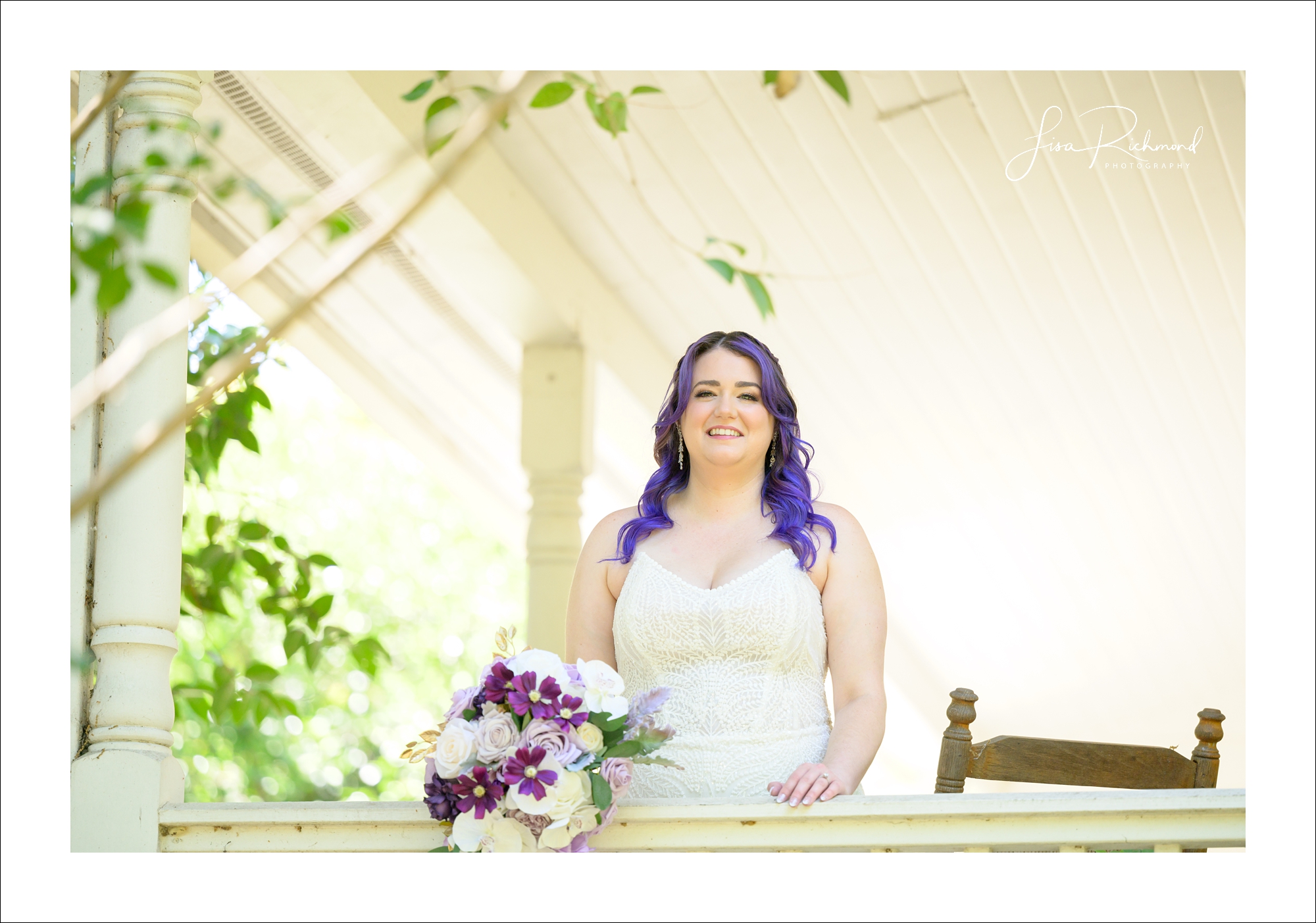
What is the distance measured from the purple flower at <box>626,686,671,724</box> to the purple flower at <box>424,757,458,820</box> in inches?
12.3

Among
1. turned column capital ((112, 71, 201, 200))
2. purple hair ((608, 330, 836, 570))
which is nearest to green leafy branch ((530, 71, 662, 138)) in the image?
purple hair ((608, 330, 836, 570))

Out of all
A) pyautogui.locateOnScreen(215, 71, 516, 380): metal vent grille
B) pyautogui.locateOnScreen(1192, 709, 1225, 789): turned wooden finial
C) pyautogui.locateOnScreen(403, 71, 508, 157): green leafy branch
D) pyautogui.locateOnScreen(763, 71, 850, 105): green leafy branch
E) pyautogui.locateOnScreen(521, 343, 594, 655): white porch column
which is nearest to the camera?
pyautogui.locateOnScreen(403, 71, 508, 157): green leafy branch

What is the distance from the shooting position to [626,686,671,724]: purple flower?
2309 millimetres

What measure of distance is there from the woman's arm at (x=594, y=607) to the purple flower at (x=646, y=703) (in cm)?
57

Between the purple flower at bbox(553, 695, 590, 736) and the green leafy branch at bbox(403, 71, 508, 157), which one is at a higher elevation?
the green leafy branch at bbox(403, 71, 508, 157)

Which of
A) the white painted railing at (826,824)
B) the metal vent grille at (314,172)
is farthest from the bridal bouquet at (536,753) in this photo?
the metal vent grille at (314,172)

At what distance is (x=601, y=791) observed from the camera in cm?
226

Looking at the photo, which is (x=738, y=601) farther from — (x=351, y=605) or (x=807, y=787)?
(x=351, y=605)

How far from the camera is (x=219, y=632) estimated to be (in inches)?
407

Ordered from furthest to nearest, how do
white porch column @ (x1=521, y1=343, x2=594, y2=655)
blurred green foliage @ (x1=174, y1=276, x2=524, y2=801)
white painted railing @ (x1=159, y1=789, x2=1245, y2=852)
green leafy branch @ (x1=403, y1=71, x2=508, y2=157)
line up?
1. blurred green foliage @ (x1=174, y1=276, x2=524, y2=801)
2. white porch column @ (x1=521, y1=343, x2=594, y2=655)
3. white painted railing @ (x1=159, y1=789, x2=1245, y2=852)
4. green leafy branch @ (x1=403, y1=71, x2=508, y2=157)

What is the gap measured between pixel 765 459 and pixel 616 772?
3.10 feet

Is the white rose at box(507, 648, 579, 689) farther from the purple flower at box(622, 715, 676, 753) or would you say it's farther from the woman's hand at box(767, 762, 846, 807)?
the woman's hand at box(767, 762, 846, 807)

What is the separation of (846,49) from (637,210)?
9.09 ft

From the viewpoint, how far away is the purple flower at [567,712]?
2.25 metres
